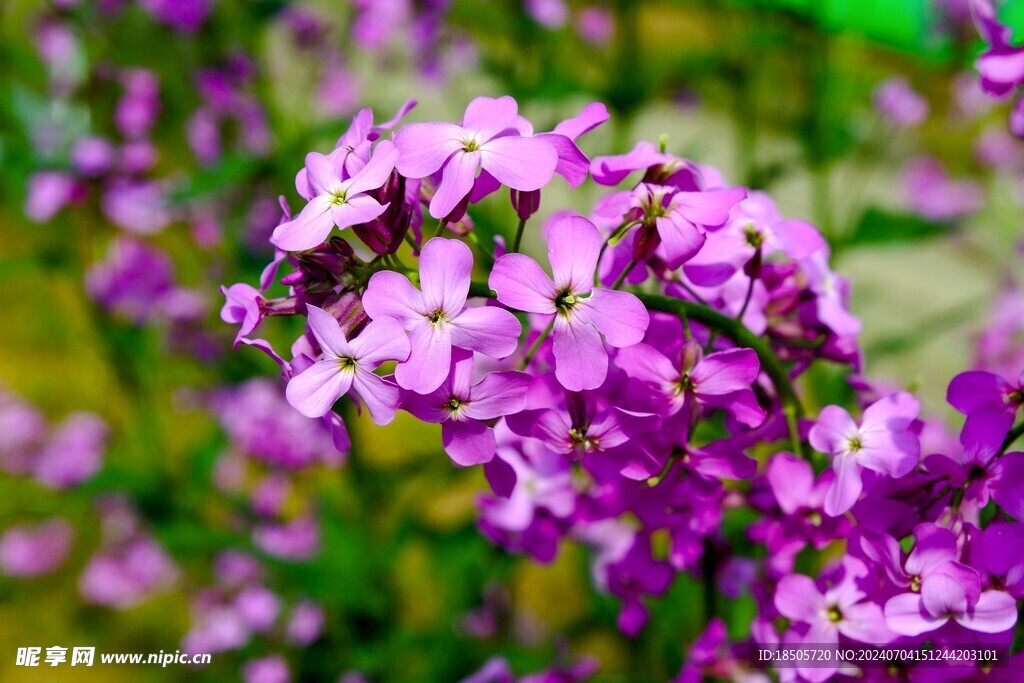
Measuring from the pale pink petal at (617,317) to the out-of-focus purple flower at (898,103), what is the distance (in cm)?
186

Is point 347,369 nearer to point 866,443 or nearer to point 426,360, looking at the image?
point 426,360

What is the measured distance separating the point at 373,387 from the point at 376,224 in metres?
0.10

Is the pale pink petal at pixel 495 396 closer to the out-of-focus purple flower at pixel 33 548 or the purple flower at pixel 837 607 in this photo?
the purple flower at pixel 837 607

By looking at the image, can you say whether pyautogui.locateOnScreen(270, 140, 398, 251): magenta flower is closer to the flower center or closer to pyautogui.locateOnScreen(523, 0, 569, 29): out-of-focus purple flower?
the flower center

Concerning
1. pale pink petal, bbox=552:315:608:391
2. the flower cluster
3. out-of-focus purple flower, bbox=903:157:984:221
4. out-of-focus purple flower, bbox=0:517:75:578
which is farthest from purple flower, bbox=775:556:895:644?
out-of-focus purple flower, bbox=903:157:984:221

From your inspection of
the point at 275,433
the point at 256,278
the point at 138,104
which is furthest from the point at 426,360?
the point at 138,104

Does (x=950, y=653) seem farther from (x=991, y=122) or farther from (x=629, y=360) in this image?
(x=991, y=122)

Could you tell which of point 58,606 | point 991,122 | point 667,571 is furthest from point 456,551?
point 991,122

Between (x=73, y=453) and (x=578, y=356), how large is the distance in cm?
199

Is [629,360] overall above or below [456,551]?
above

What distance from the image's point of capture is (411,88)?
3.23 m

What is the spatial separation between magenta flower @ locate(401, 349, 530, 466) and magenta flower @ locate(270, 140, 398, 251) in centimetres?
10

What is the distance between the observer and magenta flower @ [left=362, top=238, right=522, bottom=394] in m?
0.49

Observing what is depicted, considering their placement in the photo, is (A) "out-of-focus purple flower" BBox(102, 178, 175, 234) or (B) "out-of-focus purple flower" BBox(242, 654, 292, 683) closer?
(B) "out-of-focus purple flower" BBox(242, 654, 292, 683)
